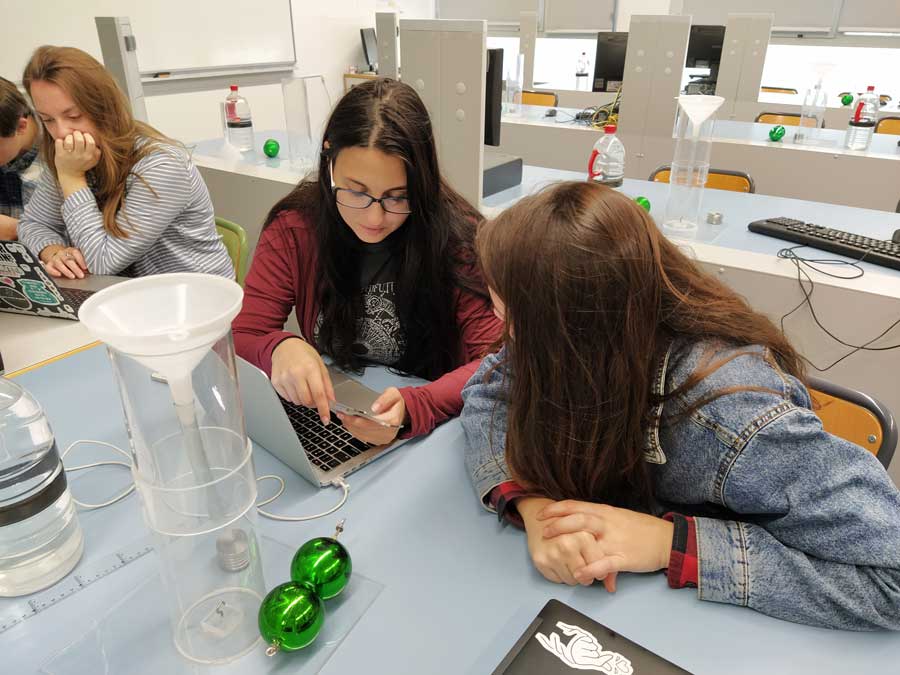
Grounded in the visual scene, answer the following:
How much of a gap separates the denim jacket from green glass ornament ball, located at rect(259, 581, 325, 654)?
1.34 ft

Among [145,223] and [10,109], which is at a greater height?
[10,109]

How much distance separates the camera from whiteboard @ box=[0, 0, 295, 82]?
333cm

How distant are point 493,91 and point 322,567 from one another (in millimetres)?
1683

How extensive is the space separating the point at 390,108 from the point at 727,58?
3651mm

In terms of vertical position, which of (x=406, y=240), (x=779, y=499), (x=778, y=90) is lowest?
(x=779, y=499)

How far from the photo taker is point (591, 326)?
0.70 meters

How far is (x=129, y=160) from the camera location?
1642 millimetres

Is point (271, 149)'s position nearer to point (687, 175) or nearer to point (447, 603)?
point (687, 175)

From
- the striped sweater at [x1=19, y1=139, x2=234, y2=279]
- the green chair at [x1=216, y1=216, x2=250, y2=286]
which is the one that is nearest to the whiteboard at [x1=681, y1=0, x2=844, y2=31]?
the green chair at [x1=216, y1=216, x2=250, y2=286]

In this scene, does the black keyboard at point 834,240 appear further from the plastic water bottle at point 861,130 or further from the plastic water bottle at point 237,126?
the plastic water bottle at point 237,126

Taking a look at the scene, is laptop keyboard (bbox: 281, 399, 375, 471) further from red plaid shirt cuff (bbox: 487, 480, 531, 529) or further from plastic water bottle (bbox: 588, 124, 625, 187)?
plastic water bottle (bbox: 588, 124, 625, 187)

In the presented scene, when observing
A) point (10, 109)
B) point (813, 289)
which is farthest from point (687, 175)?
point (10, 109)

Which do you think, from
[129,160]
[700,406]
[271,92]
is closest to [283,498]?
[700,406]

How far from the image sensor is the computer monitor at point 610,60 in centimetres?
418
